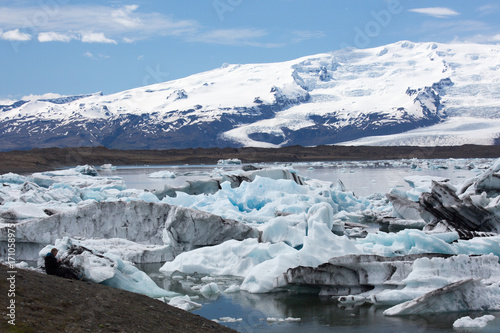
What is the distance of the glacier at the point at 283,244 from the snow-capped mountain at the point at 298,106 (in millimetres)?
101321

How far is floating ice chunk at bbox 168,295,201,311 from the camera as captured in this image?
640 cm

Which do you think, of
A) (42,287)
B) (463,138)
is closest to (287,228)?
(42,287)

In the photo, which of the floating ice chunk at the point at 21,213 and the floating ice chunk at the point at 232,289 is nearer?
the floating ice chunk at the point at 232,289

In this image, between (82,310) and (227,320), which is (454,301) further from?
(82,310)

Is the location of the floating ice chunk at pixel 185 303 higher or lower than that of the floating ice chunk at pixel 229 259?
lower

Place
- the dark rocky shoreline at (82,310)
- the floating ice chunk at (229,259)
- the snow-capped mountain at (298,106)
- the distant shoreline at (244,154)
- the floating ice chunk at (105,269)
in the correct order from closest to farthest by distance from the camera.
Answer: the dark rocky shoreline at (82,310), the floating ice chunk at (105,269), the floating ice chunk at (229,259), the distant shoreline at (244,154), the snow-capped mountain at (298,106)

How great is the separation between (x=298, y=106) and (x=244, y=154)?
7754 centimetres

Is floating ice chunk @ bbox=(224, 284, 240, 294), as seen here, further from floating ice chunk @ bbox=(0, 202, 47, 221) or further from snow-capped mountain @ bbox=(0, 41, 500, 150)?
snow-capped mountain @ bbox=(0, 41, 500, 150)

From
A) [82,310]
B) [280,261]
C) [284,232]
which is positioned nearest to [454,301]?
[280,261]

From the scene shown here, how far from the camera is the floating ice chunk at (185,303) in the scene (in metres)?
6.40

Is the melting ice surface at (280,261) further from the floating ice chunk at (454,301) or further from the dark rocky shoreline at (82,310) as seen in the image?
the dark rocky shoreline at (82,310)

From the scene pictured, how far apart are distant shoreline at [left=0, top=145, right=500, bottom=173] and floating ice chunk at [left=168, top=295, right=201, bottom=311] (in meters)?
52.5

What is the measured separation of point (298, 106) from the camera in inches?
6083

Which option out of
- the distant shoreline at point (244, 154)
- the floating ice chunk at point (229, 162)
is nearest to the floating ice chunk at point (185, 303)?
the floating ice chunk at point (229, 162)
